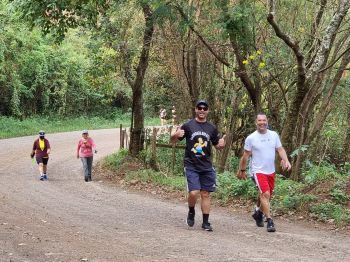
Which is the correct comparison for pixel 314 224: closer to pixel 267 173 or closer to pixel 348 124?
pixel 267 173

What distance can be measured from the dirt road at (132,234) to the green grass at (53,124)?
1986cm

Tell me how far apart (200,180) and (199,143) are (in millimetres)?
611

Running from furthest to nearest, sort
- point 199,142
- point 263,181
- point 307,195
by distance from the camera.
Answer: point 307,195
point 263,181
point 199,142

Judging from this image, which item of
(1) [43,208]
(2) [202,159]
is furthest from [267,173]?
(1) [43,208]

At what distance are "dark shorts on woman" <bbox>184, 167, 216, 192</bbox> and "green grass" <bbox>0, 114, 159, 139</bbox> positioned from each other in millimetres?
24256

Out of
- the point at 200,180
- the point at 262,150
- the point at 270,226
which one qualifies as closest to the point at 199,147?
the point at 200,180

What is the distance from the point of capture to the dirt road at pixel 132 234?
7074 mm

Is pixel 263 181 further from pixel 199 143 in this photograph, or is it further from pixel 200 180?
pixel 199 143

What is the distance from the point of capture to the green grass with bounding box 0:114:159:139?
1334 inches

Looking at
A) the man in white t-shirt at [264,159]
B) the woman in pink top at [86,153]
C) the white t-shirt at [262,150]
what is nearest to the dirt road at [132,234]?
the man in white t-shirt at [264,159]

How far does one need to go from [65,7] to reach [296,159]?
6.79 meters

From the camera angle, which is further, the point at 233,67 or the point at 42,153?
the point at 42,153

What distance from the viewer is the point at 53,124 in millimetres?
39625

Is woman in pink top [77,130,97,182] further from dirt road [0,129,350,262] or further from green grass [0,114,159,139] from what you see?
green grass [0,114,159,139]
